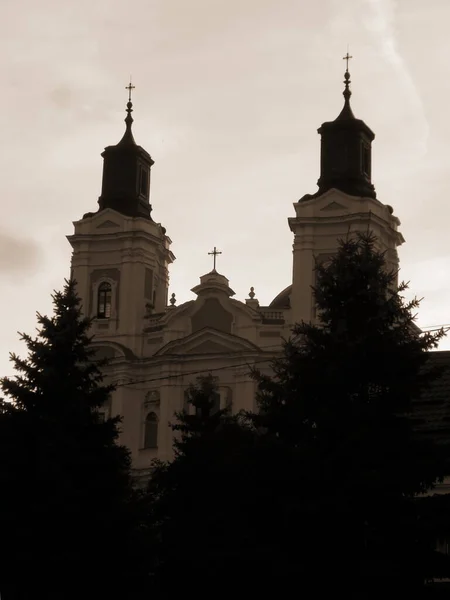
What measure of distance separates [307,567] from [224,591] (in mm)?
1790

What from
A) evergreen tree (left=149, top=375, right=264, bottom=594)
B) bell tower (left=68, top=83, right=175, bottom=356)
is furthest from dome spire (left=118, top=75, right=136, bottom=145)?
evergreen tree (left=149, top=375, right=264, bottom=594)

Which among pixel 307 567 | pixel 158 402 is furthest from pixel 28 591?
pixel 158 402

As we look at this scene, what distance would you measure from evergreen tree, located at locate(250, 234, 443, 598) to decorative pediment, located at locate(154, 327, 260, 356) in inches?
1455

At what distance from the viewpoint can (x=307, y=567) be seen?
919 inches

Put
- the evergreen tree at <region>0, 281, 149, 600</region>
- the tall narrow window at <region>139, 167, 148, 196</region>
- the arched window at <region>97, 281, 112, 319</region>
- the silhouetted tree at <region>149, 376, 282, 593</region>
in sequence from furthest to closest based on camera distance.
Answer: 1. the tall narrow window at <region>139, 167, 148, 196</region>
2. the arched window at <region>97, 281, 112, 319</region>
3. the evergreen tree at <region>0, 281, 149, 600</region>
4. the silhouetted tree at <region>149, 376, 282, 593</region>

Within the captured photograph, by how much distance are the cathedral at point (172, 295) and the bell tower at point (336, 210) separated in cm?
4

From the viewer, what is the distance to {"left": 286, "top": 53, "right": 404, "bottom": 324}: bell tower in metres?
61.8

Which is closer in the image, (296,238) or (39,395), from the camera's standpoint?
(39,395)

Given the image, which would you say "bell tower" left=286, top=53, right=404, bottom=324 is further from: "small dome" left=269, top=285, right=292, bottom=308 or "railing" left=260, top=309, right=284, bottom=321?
"small dome" left=269, top=285, right=292, bottom=308

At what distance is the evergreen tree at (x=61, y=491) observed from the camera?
1099 inches

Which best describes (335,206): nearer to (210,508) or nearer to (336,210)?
(336,210)

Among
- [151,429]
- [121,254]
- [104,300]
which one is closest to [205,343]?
[151,429]

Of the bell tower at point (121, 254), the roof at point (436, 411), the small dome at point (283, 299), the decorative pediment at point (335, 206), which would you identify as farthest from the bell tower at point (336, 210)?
the roof at point (436, 411)

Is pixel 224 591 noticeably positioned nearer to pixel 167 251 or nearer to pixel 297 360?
pixel 297 360
